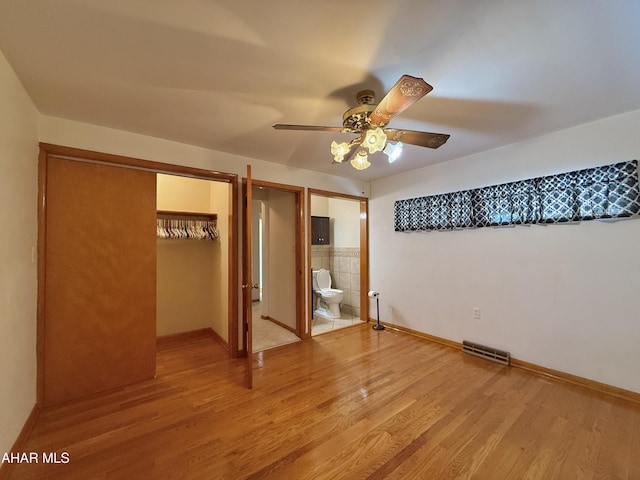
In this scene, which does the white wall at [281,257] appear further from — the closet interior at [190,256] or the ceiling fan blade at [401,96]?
the ceiling fan blade at [401,96]

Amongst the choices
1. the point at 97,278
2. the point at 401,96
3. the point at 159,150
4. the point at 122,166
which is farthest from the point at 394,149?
the point at 97,278

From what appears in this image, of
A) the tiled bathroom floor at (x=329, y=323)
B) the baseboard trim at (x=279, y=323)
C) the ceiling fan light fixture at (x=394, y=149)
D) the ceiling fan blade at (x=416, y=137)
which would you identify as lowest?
the tiled bathroom floor at (x=329, y=323)

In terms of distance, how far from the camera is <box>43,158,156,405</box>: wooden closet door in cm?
214

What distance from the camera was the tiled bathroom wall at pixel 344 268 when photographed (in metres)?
4.91

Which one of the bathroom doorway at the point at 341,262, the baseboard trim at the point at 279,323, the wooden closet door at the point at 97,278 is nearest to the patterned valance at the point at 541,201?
the bathroom doorway at the point at 341,262

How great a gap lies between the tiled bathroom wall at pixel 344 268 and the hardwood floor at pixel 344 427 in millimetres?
2167

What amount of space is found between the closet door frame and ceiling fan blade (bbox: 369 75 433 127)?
195cm

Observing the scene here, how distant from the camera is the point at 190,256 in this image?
3.74 m

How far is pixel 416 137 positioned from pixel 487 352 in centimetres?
256

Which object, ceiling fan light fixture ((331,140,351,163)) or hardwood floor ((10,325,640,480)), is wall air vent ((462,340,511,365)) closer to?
hardwood floor ((10,325,640,480))

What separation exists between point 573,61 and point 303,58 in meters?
1.59

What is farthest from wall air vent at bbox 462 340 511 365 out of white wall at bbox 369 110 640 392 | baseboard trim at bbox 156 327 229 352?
baseboard trim at bbox 156 327 229 352

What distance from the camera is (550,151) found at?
8.44ft

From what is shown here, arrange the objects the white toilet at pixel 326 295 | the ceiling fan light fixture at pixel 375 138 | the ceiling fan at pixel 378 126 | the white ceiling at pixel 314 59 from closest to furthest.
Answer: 1. the white ceiling at pixel 314 59
2. the ceiling fan at pixel 378 126
3. the ceiling fan light fixture at pixel 375 138
4. the white toilet at pixel 326 295
